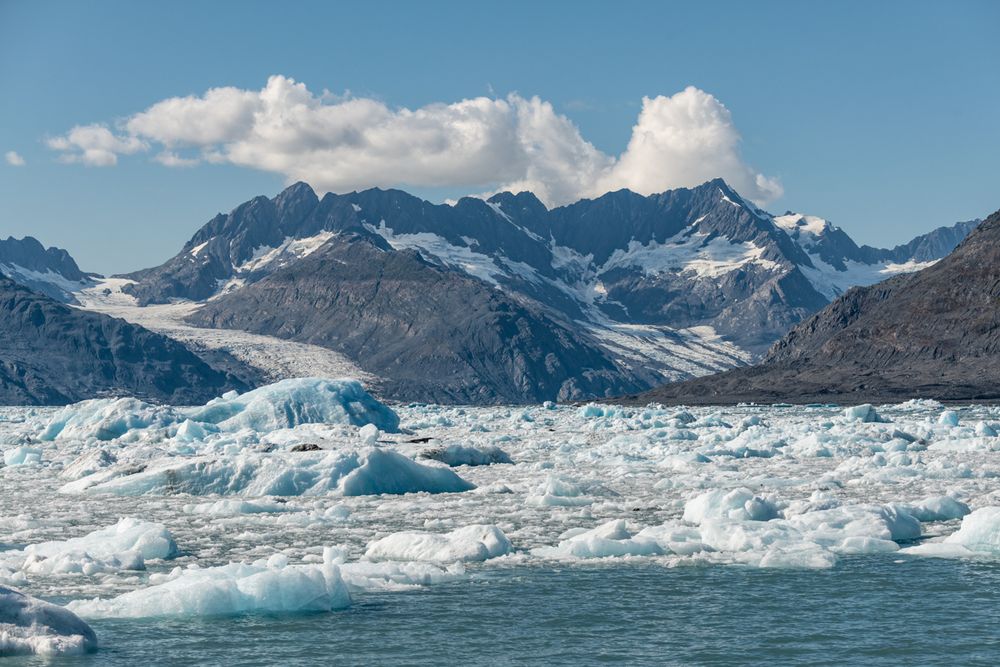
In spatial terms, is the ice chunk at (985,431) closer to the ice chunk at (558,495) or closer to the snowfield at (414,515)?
the snowfield at (414,515)

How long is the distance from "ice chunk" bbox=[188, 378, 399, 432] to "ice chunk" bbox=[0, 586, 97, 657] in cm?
5579

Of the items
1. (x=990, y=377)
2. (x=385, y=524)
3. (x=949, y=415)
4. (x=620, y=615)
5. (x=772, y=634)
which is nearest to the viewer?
(x=772, y=634)

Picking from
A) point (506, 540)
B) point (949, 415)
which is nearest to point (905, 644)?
point (506, 540)

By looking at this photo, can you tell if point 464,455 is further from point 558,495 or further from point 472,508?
point 472,508

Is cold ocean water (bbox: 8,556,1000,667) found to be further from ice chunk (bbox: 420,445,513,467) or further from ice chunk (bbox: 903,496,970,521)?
ice chunk (bbox: 420,445,513,467)

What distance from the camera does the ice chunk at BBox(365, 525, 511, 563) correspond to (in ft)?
87.2

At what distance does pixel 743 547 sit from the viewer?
27.5 m

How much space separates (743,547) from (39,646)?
15892 millimetres

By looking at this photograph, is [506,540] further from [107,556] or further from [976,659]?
[976,659]

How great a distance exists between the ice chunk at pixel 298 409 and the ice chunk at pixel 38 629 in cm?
5579

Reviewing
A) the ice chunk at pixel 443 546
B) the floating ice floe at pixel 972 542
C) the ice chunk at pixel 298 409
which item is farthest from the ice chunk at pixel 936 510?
the ice chunk at pixel 298 409

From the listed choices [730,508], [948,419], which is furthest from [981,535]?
[948,419]

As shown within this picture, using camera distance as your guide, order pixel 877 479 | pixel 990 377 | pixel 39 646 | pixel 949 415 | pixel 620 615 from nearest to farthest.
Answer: pixel 39 646 → pixel 620 615 → pixel 877 479 → pixel 949 415 → pixel 990 377

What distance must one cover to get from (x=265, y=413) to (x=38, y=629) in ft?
193
